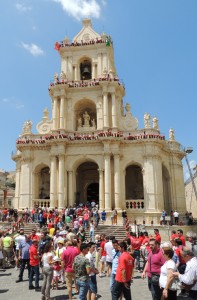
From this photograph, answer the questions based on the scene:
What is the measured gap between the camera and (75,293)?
10.4 m

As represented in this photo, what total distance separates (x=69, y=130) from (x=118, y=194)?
970 centimetres

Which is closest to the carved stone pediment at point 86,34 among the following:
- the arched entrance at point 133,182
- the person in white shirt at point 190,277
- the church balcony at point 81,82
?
the church balcony at point 81,82

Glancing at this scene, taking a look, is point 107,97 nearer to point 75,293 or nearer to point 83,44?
point 83,44

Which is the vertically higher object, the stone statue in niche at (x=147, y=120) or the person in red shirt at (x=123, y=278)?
the stone statue in niche at (x=147, y=120)

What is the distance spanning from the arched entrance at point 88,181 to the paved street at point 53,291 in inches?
934

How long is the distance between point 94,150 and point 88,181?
638 centimetres

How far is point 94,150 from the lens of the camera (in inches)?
1280

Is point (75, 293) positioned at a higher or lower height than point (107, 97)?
lower

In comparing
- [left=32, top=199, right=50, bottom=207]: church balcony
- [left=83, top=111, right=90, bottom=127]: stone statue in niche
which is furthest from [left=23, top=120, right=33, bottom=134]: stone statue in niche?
[left=32, top=199, right=50, bottom=207]: church balcony

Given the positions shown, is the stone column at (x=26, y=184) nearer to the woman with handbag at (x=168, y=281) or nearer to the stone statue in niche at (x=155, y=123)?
the stone statue in niche at (x=155, y=123)

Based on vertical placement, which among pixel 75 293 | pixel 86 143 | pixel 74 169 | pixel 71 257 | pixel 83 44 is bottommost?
pixel 75 293

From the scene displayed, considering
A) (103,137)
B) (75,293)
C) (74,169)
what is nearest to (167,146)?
(103,137)

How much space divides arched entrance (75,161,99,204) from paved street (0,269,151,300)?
23.7 m

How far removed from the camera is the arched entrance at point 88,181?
36906 millimetres
